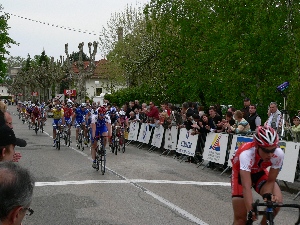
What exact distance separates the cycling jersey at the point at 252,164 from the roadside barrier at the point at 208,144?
6.03 metres

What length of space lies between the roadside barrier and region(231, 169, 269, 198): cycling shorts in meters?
6.00

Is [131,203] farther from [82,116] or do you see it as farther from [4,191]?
[82,116]

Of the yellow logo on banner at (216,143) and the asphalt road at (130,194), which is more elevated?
the yellow logo on banner at (216,143)

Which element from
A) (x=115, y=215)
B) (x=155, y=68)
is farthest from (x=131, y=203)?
(x=155, y=68)

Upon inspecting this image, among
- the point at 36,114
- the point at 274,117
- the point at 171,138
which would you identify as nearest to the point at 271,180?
the point at 274,117

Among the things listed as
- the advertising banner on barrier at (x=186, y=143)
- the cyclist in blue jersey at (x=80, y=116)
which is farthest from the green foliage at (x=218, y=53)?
the cyclist in blue jersey at (x=80, y=116)

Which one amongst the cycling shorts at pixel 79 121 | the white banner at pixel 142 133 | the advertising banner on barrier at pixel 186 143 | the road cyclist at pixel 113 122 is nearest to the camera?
the advertising banner on barrier at pixel 186 143

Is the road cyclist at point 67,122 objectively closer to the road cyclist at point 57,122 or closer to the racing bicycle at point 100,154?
the road cyclist at point 57,122

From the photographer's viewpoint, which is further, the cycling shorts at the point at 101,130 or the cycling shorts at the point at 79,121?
the cycling shorts at the point at 79,121

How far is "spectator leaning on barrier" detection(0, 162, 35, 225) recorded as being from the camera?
2.52 meters

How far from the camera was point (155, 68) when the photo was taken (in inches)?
1578

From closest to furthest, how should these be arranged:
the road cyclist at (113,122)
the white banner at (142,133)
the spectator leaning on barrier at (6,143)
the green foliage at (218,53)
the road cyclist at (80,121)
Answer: the spectator leaning on barrier at (6,143) < the road cyclist at (113,122) < the green foliage at (218,53) < the road cyclist at (80,121) < the white banner at (142,133)

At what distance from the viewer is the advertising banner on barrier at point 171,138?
19.7 meters

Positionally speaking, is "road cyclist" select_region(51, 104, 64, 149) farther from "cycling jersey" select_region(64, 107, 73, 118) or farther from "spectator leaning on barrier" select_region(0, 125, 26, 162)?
"spectator leaning on barrier" select_region(0, 125, 26, 162)
